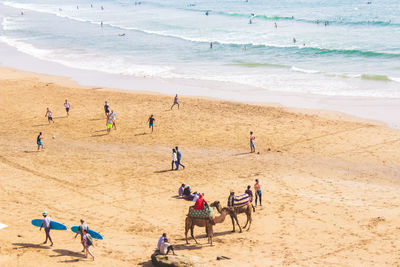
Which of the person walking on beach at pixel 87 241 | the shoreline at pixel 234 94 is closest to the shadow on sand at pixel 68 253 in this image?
the person walking on beach at pixel 87 241

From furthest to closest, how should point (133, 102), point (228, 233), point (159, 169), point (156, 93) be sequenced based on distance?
1. point (156, 93)
2. point (133, 102)
3. point (159, 169)
4. point (228, 233)

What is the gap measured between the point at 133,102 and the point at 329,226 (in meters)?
21.7

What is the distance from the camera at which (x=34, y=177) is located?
23.1 meters

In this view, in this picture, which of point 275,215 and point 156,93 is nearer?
point 275,215

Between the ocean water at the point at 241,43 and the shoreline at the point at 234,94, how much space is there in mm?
1623

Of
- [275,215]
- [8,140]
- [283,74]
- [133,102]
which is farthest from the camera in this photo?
[283,74]

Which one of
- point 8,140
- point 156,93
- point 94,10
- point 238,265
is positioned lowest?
point 238,265

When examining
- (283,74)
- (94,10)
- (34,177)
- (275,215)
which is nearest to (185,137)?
(34,177)

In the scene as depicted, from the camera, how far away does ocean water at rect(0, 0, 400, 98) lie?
147ft

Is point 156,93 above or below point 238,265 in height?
above

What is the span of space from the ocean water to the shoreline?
5.32 ft

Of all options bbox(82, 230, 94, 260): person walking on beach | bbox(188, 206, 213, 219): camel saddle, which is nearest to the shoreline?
bbox(188, 206, 213, 219): camel saddle

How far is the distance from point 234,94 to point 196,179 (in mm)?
16915

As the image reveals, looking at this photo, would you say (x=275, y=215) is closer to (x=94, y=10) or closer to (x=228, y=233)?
(x=228, y=233)
